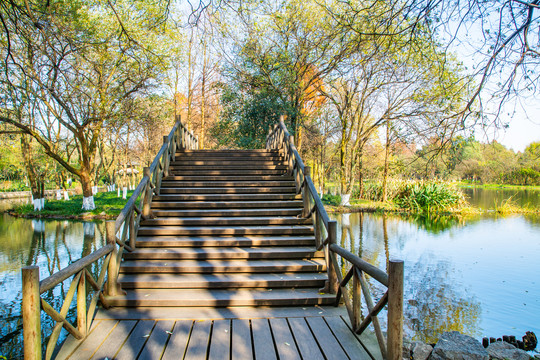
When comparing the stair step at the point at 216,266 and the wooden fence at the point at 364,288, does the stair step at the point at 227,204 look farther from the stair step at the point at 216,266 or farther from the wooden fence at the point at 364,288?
the stair step at the point at 216,266

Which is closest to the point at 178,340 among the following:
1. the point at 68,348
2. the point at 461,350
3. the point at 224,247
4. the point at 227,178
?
the point at 68,348

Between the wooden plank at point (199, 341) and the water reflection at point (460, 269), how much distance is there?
3.19 metres

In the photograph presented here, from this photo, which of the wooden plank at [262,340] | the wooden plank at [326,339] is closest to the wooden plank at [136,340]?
the wooden plank at [262,340]

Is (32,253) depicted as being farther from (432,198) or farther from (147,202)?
(432,198)

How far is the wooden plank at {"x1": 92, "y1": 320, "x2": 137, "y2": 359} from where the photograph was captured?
10.4 feet

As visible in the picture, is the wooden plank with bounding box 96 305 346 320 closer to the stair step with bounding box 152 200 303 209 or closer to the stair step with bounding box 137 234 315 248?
the stair step with bounding box 137 234 315 248

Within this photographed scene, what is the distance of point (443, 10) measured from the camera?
4.22 m

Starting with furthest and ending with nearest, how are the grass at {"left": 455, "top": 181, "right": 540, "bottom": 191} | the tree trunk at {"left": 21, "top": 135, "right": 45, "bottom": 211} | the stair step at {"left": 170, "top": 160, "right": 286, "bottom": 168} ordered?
the grass at {"left": 455, "top": 181, "right": 540, "bottom": 191} < the tree trunk at {"left": 21, "top": 135, "right": 45, "bottom": 211} < the stair step at {"left": 170, "top": 160, "right": 286, "bottom": 168}

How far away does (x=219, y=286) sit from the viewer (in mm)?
4680

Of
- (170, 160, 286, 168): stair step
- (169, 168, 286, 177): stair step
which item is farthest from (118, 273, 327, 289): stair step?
(170, 160, 286, 168): stair step

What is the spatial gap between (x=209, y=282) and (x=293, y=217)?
2427 mm

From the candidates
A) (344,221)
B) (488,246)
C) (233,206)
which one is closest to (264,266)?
(233,206)

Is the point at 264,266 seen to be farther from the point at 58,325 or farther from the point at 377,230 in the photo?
the point at 377,230

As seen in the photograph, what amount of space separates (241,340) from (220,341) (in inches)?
8.4
